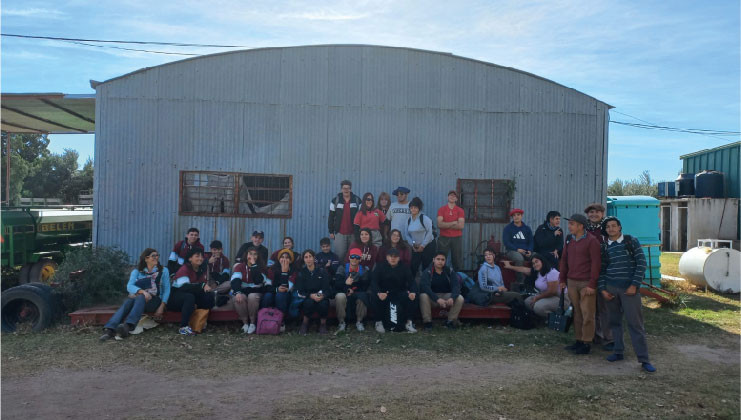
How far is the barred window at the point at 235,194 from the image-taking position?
9.44 meters

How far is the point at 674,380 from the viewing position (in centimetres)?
539

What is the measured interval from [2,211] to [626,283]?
1088 centimetres

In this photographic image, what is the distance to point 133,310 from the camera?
22.4 feet

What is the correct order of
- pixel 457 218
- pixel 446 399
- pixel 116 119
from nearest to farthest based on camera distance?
pixel 446 399, pixel 457 218, pixel 116 119

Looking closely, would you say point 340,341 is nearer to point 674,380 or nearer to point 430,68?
point 674,380

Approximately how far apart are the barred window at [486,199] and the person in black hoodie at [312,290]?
3.58m

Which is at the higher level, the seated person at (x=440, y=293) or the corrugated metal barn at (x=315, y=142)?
the corrugated metal barn at (x=315, y=142)

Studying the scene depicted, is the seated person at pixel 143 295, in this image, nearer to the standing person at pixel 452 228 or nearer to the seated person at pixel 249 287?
the seated person at pixel 249 287

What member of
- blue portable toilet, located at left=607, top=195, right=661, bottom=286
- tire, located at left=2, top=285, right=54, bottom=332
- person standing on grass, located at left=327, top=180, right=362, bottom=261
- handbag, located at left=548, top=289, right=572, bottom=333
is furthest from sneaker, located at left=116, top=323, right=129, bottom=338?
blue portable toilet, located at left=607, top=195, right=661, bottom=286

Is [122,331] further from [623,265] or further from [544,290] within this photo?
[623,265]

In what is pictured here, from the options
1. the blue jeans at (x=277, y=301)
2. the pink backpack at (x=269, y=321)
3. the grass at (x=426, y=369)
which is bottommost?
the grass at (x=426, y=369)

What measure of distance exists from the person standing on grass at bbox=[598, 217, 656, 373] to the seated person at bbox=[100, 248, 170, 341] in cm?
575

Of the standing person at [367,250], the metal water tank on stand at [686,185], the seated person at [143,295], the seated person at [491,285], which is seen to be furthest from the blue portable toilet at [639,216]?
the metal water tank on stand at [686,185]

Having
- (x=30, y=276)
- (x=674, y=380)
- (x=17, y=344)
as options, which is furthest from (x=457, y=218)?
(x=30, y=276)
